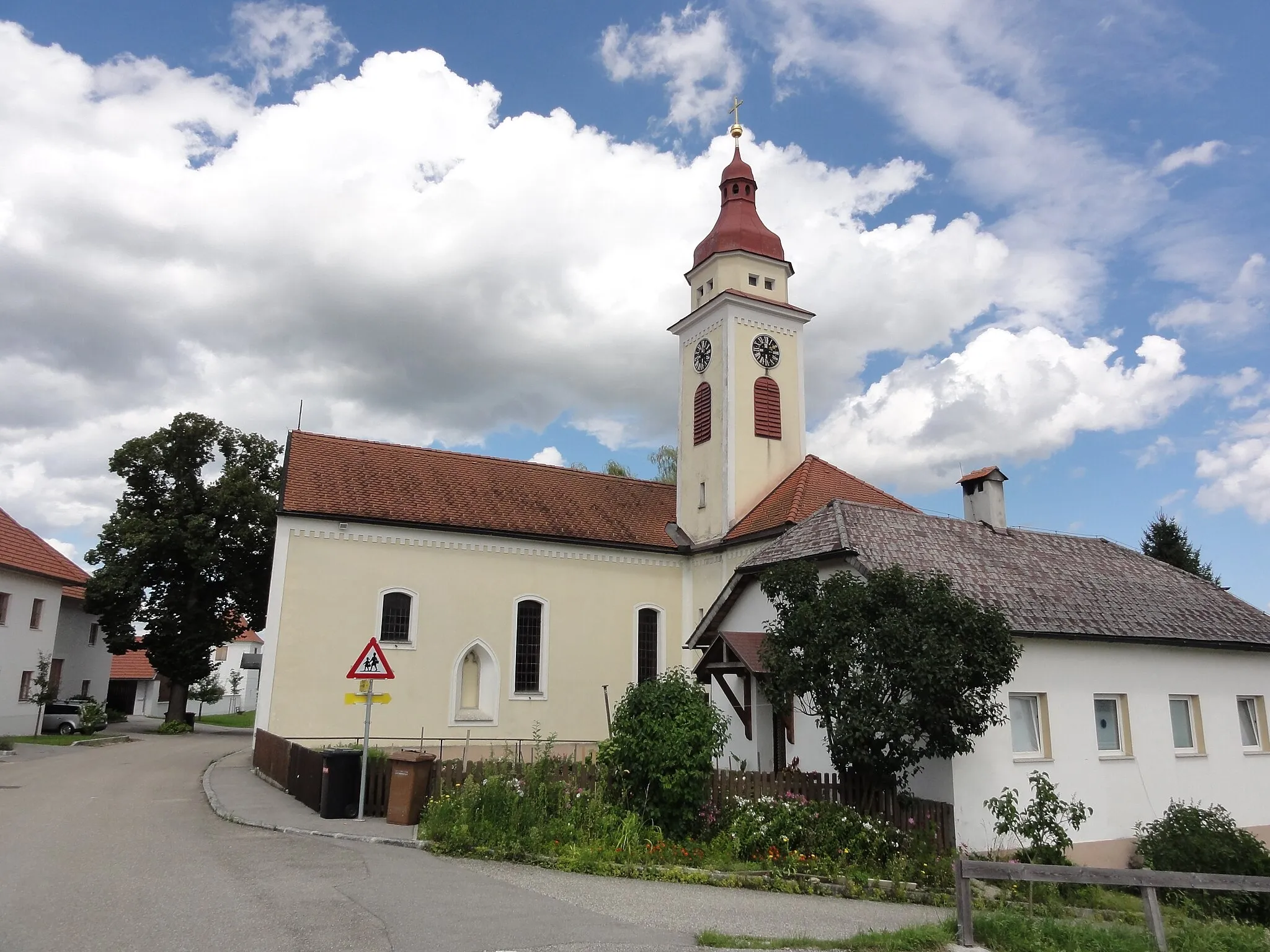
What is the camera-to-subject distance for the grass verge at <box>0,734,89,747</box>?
28.2 metres

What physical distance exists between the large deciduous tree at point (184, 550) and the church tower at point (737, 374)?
20.0m

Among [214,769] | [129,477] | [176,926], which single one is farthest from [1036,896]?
[129,477]

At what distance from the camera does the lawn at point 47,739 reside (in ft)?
92.8

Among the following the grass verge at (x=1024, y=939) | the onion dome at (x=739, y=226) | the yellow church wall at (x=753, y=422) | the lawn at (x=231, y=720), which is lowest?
the lawn at (x=231, y=720)

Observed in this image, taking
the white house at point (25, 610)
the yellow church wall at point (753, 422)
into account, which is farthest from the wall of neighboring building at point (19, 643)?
the yellow church wall at point (753, 422)

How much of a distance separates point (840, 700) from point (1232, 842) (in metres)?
6.45

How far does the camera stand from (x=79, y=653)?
40.3 metres

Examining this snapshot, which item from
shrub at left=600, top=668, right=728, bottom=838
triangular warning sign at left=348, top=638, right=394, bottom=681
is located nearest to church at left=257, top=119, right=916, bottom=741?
triangular warning sign at left=348, top=638, right=394, bottom=681

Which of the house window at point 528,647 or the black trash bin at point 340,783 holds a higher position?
the house window at point 528,647

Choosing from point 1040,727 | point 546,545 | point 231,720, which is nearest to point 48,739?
point 546,545

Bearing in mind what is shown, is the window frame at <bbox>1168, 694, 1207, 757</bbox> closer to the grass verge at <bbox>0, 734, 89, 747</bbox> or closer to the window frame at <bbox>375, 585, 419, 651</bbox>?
the window frame at <bbox>375, 585, 419, 651</bbox>

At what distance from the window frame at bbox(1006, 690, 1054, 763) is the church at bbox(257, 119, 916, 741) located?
5.93 metres

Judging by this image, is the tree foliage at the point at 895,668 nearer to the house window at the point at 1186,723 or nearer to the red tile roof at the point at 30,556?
the house window at the point at 1186,723

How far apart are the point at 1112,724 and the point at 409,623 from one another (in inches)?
649
